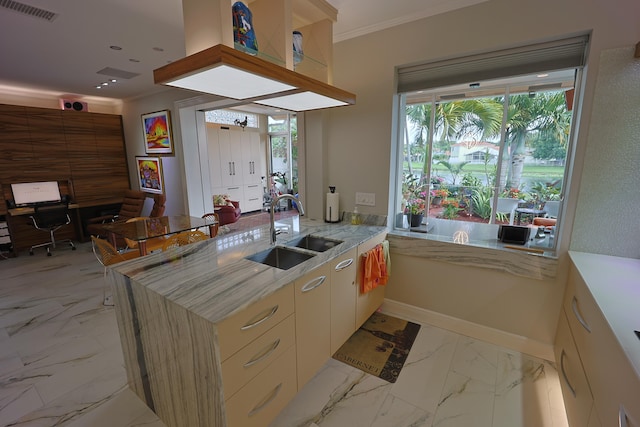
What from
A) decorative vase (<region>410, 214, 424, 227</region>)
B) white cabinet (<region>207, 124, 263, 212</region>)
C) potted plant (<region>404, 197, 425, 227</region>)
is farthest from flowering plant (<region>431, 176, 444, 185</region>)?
white cabinet (<region>207, 124, 263, 212</region>)

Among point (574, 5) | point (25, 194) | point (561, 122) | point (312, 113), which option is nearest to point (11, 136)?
point (25, 194)

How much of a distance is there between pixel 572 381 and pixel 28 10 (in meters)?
4.36

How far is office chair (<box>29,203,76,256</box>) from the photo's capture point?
14.4 ft

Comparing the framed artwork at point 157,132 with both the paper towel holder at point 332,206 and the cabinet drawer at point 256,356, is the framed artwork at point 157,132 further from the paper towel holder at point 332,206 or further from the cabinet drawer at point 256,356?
the cabinet drawer at point 256,356

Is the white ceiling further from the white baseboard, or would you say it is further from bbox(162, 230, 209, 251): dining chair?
the white baseboard

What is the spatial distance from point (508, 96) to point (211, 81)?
10.9ft

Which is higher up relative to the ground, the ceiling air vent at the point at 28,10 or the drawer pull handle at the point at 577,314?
the ceiling air vent at the point at 28,10

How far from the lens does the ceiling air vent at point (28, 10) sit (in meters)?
1.99

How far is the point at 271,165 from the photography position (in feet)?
28.4

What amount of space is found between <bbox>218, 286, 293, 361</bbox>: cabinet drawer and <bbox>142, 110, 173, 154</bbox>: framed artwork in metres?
4.25

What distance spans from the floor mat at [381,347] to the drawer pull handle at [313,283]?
82 centimetres

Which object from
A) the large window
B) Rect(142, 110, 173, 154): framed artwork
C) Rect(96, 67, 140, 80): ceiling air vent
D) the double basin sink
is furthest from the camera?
Rect(142, 110, 173, 154): framed artwork

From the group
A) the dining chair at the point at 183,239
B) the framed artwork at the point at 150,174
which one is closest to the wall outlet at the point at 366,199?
the dining chair at the point at 183,239

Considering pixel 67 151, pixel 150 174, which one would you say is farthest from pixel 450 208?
pixel 67 151
